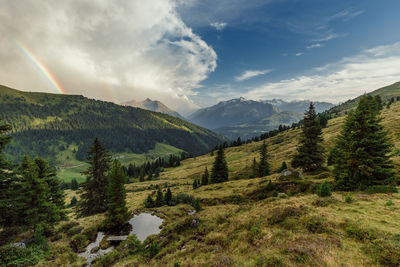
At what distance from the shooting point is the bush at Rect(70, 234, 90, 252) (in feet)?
80.5

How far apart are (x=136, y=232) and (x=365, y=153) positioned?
3818cm

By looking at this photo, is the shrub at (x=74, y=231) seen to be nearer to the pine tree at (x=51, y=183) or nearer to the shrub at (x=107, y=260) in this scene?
the pine tree at (x=51, y=183)

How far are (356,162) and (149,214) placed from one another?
39745 mm

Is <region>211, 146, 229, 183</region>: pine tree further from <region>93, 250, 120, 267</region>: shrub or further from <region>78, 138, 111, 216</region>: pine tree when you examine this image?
<region>93, 250, 120, 267</region>: shrub

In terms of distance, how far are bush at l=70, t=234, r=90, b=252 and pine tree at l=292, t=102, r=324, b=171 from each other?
152 feet

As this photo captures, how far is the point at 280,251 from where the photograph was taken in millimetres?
10734

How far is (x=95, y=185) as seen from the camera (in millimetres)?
36094

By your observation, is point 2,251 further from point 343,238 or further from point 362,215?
point 362,215

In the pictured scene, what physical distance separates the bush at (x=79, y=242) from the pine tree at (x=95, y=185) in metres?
10.00

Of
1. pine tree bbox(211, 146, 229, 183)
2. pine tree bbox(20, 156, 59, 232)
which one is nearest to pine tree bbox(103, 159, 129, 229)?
pine tree bbox(20, 156, 59, 232)

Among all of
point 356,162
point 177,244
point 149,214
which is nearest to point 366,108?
point 356,162

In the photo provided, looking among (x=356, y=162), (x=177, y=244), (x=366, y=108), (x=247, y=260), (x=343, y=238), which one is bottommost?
(x=177, y=244)

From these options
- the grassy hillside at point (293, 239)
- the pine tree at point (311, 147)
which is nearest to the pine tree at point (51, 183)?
the grassy hillside at point (293, 239)

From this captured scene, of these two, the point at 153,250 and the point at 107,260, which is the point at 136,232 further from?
the point at 153,250
